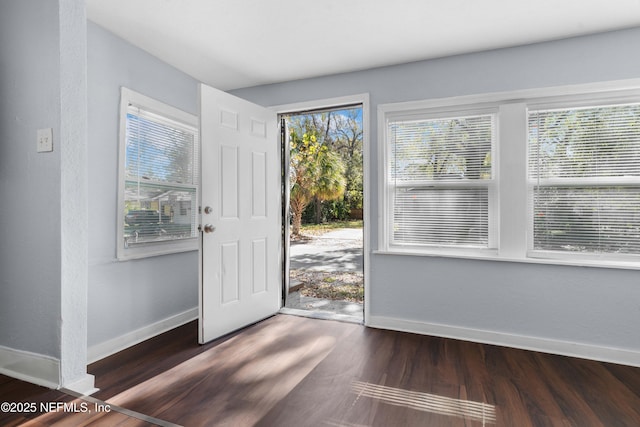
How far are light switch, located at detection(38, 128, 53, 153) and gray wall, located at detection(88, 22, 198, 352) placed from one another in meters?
0.48

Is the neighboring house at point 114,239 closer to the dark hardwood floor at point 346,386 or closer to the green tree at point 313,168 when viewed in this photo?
the dark hardwood floor at point 346,386

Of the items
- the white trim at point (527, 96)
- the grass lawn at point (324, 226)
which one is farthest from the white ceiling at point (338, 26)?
the grass lawn at point (324, 226)

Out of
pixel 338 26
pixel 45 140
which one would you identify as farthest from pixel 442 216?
pixel 45 140

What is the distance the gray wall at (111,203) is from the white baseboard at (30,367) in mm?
432

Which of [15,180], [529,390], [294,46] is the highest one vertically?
[294,46]

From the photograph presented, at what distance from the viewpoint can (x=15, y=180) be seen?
208 cm

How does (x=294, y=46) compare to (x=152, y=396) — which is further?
(x=294, y=46)

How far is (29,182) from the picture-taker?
2035 mm

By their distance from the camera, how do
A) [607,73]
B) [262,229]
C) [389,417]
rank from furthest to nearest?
[262,229] < [607,73] < [389,417]

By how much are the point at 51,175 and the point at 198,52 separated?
1.54 m

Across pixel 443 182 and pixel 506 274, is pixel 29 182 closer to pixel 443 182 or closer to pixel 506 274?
pixel 443 182

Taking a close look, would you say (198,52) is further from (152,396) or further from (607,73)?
(607,73)

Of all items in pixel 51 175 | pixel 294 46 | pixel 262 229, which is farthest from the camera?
pixel 262 229

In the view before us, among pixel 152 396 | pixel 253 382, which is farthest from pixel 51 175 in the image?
pixel 253 382
